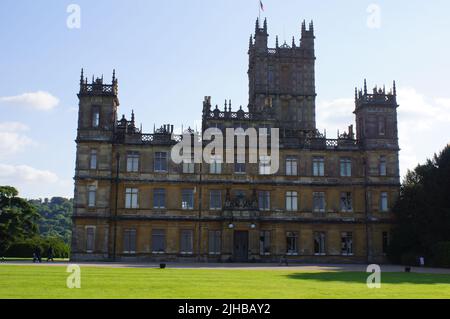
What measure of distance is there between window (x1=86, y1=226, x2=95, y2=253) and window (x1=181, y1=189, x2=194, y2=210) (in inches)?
335

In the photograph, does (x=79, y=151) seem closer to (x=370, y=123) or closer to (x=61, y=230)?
(x=370, y=123)

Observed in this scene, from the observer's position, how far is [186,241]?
5109 centimetres

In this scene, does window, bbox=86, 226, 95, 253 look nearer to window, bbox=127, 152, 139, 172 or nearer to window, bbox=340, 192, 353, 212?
window, bbox=127, 152, 139, 172

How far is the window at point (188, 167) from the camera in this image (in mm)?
51719

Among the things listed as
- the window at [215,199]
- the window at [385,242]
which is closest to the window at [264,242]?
the window at [215,199]

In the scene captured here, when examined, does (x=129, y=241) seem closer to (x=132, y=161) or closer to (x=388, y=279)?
(x=132, y=161)

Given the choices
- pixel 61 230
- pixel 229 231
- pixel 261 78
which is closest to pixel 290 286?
pixel 229 231

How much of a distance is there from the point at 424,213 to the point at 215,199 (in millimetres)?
18482

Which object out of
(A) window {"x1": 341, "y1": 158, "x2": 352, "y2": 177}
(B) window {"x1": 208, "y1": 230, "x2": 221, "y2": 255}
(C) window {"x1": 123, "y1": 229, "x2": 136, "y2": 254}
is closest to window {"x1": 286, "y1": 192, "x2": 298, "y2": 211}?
(A) window {"x1": 341, "y1": 158, "x2": 352, "y2": 177}

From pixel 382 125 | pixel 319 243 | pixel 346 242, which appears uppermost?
pixel 382 125

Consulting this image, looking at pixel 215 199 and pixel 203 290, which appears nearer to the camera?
pixel 203 290

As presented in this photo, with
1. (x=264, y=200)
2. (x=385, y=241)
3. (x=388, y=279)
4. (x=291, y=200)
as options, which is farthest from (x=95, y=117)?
(x=388, y=279)

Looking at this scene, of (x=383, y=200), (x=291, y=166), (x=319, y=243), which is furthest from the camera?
(x=291, y=166)

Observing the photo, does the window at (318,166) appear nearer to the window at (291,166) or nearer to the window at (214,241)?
the window at (291,166)
